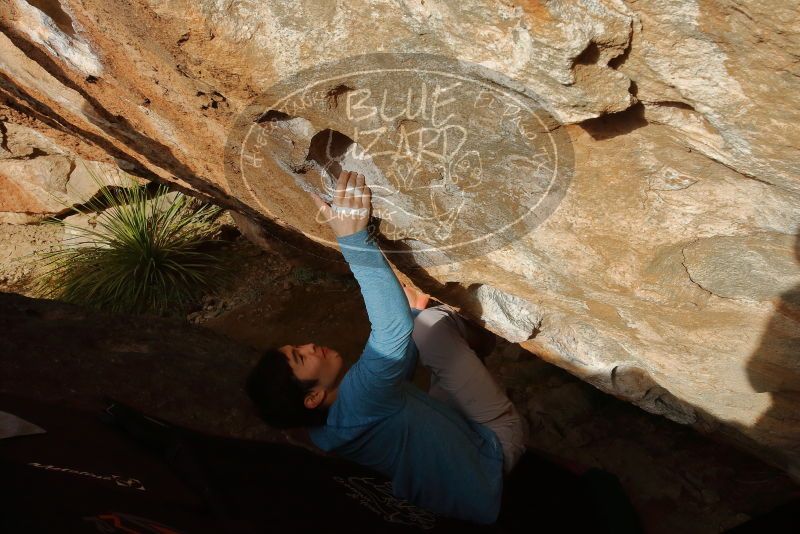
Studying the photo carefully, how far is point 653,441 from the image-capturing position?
10.2 ft

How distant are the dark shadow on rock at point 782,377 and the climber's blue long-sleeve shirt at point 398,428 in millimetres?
914

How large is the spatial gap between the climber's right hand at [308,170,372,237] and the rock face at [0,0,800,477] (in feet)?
0.20

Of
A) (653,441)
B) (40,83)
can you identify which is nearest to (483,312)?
(653,441)

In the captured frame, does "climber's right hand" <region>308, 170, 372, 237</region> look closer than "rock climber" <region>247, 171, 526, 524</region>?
No

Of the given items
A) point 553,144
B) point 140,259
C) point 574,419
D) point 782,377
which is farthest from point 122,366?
point 140,259

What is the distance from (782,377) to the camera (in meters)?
2.11

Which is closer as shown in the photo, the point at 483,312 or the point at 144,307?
the point at 483,312

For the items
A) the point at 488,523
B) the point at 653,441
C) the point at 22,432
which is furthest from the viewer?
the point at 653,441

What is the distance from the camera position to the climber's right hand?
74.2 inches

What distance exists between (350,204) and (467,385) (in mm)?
822

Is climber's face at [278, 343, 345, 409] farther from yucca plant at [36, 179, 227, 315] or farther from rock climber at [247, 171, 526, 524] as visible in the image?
yucca plant at [36, 179, 227, 315]

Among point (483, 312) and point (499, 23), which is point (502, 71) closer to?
point (499, 23)

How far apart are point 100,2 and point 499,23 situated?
1.27 m

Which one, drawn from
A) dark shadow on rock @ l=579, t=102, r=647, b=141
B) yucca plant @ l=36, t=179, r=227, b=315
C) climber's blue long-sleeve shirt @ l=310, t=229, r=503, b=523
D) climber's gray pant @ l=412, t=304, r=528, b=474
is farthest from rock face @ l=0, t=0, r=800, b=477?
yucca plant @ l=36, t=179, r=227, b=315
